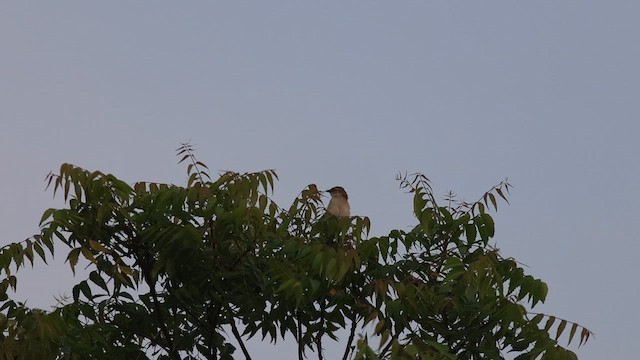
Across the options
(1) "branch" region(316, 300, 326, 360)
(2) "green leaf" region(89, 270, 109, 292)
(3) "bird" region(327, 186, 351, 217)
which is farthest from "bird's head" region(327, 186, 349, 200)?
(2) "green leaf" region(89, 270, 109, 292)

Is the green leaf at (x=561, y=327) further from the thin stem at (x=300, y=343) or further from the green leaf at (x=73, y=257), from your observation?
the green leaf at (x=73, y=257)

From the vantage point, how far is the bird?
1041 cm

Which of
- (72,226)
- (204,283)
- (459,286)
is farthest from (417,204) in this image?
(72,226)

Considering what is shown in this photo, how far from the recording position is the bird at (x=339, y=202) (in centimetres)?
1041

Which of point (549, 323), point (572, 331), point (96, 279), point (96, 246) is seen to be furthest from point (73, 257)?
point (572, 331)

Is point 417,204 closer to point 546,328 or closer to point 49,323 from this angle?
point 546,328

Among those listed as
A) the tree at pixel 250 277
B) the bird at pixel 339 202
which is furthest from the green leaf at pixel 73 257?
the bird at pixel 339 202

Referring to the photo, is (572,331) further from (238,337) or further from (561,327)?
(238,337)

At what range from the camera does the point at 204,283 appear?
27.2 ft

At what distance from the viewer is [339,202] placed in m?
10.5

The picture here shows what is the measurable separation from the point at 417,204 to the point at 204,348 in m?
2.06

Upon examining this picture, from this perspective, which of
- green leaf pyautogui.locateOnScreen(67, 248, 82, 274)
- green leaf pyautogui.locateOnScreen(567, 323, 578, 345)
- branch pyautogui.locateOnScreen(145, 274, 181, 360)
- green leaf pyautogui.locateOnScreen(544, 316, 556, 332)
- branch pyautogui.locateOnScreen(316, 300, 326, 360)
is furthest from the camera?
branch pyautogui.locateOnScreen(316, 300, 326, 360)

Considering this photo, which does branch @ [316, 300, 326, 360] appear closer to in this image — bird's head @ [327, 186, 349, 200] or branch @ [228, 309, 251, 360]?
branch @ [228, 309, 251, 360]

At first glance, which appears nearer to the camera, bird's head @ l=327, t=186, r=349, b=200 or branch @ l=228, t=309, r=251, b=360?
branch @ l=228, t=309, r=251, b=360
